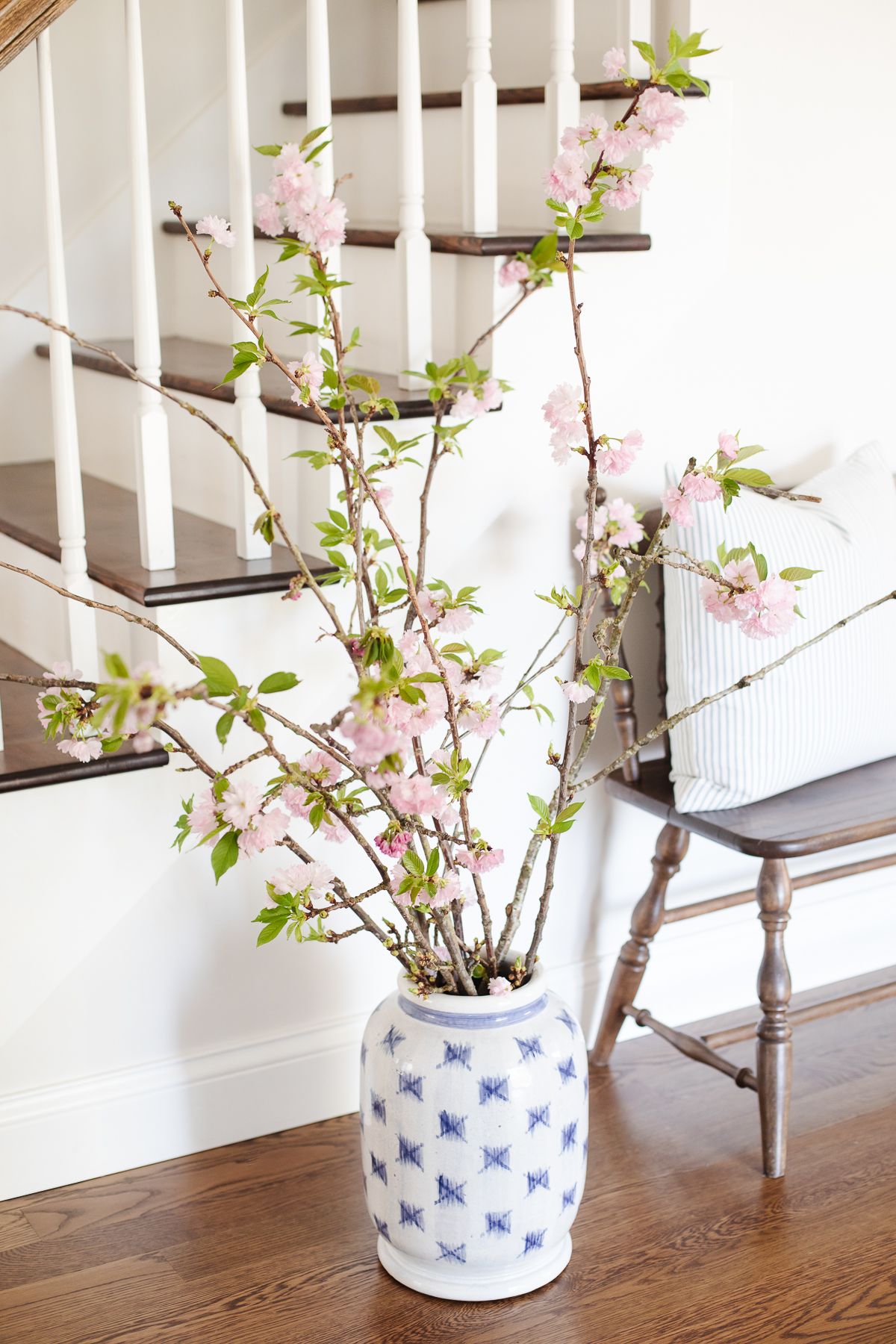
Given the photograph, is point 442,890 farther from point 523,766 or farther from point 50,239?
point 50,239

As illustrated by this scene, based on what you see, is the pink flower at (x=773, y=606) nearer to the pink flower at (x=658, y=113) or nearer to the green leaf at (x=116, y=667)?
the pink flower at (x=658, y=113)

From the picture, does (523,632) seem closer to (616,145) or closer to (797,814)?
(797,814)

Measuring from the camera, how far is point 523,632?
1918mm

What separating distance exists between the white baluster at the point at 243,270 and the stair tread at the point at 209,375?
2.0 inches

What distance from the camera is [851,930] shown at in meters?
2.33

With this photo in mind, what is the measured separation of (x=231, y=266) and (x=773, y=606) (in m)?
0.98

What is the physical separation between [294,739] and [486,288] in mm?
617

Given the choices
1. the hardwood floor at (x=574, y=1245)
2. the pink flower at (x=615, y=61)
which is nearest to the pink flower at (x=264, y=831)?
the hardwood floor at (x=574, y=1245)

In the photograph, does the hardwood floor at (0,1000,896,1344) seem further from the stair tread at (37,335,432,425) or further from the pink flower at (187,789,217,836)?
the stair tread at (37,335,432,425)

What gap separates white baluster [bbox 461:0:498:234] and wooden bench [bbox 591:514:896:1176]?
487 millimetres

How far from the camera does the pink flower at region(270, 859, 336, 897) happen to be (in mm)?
1396

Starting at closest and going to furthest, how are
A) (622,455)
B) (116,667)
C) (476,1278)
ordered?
1. (116,667)
2. (622,455)
3. (476,1278)

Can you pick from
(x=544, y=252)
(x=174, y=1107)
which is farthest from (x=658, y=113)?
(x=174, y=1107)

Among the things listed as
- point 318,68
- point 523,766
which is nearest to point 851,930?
point 523,766
